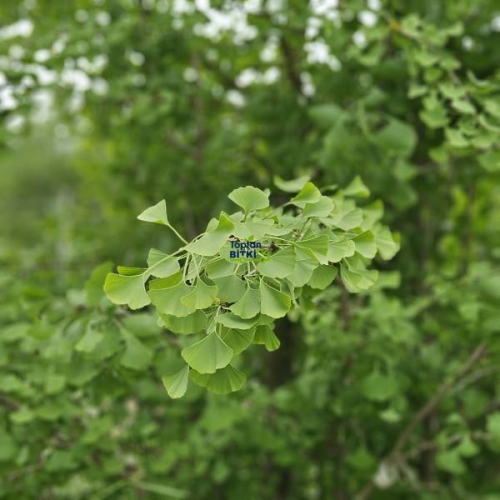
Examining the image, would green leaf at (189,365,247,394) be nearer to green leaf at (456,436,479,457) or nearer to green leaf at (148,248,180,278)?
green leaf at (148,248,180,278)

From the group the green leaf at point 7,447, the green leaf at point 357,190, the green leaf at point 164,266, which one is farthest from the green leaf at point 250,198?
the green leaf at point 7,447

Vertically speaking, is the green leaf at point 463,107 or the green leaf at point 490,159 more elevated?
the green leaf at point 463,107

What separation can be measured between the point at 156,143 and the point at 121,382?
3.75 ft

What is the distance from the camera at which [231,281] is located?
75 cm

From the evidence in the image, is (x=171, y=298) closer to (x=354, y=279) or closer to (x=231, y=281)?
(x=231, y=281)

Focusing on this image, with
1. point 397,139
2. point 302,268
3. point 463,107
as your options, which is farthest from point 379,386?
point 302,268

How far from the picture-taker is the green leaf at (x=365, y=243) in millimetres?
861

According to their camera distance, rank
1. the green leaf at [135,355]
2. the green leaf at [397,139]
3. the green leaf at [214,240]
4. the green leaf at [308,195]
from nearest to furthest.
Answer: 1. the green leaf at [214,240]
2. the green leaf at [308,195]
3. the green leaf at [135,355]
4. the green leaf at [397,139]

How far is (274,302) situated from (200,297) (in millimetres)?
81

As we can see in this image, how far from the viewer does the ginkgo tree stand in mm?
731

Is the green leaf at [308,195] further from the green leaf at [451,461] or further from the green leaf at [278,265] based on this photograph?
the green leaf at [451,461]

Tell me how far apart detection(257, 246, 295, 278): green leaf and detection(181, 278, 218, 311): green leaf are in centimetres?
6

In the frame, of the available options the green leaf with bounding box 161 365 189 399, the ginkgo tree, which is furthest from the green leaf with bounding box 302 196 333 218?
the green leaf with bounding box 161 365 189 399

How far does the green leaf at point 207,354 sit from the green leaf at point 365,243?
0.23 m
